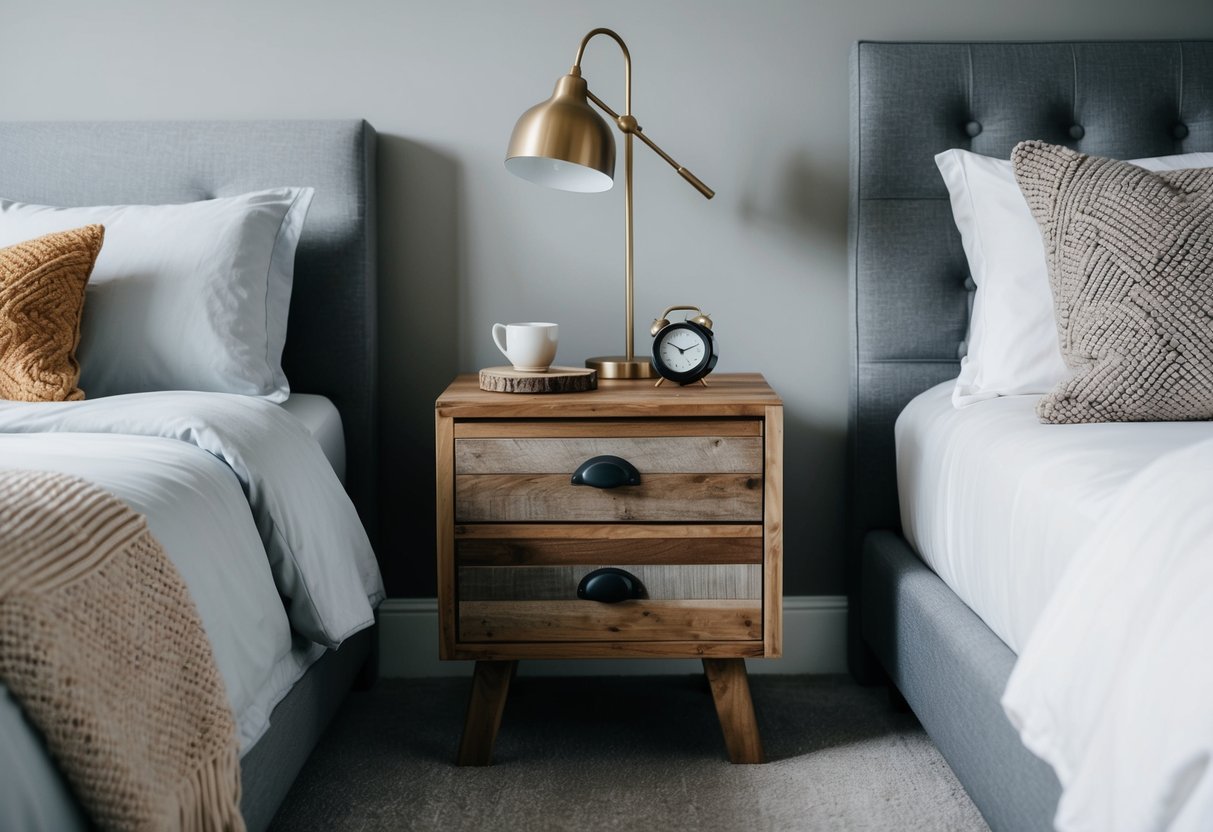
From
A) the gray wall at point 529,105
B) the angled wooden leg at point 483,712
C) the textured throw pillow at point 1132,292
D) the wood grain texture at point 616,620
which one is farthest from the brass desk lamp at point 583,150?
the textured throw pillow at point 1132,292

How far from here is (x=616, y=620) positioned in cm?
161

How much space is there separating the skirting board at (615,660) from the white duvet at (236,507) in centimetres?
48

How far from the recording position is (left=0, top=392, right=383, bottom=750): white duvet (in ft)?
3.53

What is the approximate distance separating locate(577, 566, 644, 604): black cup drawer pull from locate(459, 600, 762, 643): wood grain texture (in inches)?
0.8

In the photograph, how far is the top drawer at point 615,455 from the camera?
1.58 metres

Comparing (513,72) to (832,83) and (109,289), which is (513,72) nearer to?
(832,83)

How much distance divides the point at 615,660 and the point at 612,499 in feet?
1.94

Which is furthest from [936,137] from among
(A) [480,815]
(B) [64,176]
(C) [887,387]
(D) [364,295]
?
(B) [64,176]

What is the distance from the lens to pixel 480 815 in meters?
1.51

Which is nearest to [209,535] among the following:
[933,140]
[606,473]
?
[606,473]

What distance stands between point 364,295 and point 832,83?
39.0 inches

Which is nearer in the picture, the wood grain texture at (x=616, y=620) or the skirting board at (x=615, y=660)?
the wood grain texture at (x=616, y=620)

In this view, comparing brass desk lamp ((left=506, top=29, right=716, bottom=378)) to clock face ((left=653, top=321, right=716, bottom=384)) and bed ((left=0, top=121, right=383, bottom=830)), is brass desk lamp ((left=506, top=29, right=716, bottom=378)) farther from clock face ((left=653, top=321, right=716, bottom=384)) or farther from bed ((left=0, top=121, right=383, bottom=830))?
bed ((left=0, top=121, right=383, bottom=830))

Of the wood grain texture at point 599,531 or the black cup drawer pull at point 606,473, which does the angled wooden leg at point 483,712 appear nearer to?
the wood grain texture at point 599,531
